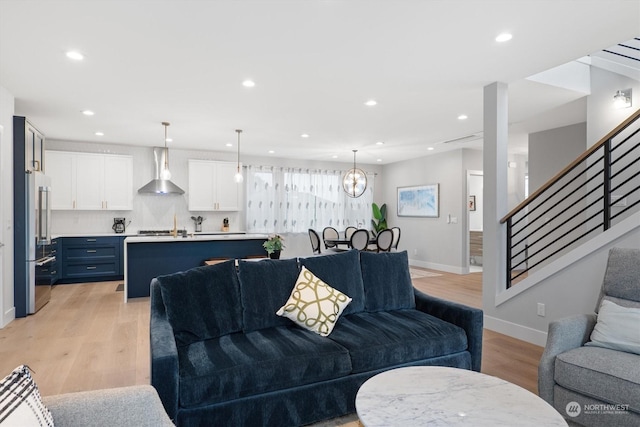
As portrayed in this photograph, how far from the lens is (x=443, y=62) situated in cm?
335

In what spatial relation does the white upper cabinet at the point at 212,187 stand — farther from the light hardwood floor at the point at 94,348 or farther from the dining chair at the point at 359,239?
the light hardwood floor at the point at 94,348

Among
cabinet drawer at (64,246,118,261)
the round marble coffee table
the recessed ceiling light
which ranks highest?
the recessed ceiling light

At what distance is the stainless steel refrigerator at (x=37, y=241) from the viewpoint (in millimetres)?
4434

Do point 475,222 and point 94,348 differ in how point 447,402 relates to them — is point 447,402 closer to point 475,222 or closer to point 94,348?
point 94,348

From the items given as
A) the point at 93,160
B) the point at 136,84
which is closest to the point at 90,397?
the point at 136,84

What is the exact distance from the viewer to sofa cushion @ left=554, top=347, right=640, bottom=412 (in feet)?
6.13

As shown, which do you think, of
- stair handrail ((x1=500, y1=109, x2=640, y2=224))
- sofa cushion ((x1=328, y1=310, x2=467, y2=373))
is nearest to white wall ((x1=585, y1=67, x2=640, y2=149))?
stair handrail ((x1=500, y1=109, x2=640, y2=224))

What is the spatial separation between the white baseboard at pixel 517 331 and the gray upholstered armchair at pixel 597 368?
1.25m

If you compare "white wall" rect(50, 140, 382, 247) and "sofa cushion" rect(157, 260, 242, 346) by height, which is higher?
"white wall" rect(50, 140, 382, 247)

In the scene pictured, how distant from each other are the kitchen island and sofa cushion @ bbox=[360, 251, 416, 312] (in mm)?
3304

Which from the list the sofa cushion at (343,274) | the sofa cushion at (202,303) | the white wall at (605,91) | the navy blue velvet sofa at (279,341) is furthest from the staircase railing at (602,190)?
the sofa cushion at (202,303)

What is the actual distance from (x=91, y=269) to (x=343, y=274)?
5.73 metres

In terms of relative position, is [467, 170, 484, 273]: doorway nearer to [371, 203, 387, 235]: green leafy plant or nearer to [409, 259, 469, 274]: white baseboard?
[409, 259, 469, 274]: white baseboard

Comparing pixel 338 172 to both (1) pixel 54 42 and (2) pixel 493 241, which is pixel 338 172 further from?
(1) pixel 54 42
